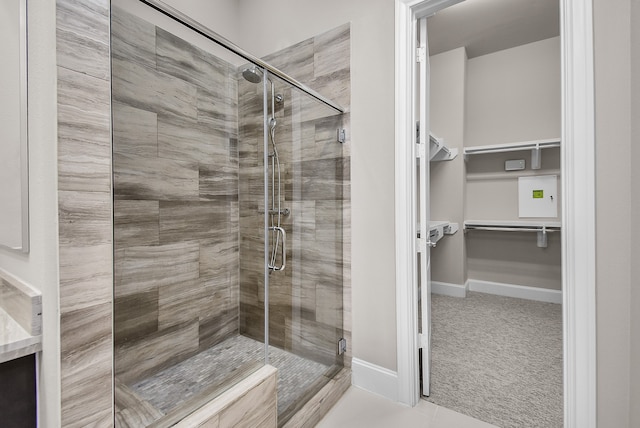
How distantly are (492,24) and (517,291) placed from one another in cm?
302

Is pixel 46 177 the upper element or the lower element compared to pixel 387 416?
upper

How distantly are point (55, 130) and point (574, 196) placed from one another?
186cm

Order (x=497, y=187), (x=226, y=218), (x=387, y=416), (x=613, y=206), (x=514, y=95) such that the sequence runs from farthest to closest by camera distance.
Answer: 1. (x=497, y=187)
2. (x=514, y=95)
3. (x=226, y=218)
4. (x=387, y=416)
5. (x=613, y=206)

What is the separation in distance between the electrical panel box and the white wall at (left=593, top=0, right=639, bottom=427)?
2608mm

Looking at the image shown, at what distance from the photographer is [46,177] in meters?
0.77

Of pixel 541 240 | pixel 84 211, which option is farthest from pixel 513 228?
pixel 84 211

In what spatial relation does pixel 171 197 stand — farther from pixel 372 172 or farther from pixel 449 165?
pixel 449 165

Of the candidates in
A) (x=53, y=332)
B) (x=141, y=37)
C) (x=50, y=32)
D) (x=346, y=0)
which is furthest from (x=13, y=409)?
(x=346, y=0)

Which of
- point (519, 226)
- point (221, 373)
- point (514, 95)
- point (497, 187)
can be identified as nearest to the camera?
point (221, 373)

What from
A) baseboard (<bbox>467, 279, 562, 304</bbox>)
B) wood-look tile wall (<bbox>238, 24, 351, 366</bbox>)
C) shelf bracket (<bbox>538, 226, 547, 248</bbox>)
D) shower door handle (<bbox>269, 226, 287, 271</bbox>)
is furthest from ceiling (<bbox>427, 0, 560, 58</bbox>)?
baseboard (<bbox>467, 279, 562, 304</bbox>)

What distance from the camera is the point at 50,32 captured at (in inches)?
30.1

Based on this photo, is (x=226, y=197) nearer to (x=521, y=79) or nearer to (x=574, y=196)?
(x=574, y=196)

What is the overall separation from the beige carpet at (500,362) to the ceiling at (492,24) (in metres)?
2.96

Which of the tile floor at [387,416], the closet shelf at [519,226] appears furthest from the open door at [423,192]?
the closet shelf at [519,226]
